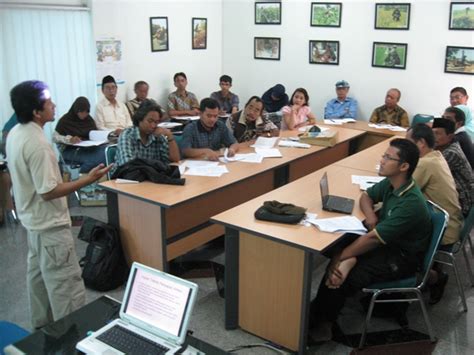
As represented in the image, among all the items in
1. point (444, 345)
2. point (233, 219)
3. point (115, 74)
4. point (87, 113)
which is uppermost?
point (115, 74)

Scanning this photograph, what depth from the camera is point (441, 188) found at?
3.37 metres

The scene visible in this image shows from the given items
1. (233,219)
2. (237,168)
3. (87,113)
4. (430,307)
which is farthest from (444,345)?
(87,113)

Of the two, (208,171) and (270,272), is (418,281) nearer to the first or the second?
(270,272)

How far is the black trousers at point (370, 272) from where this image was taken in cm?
291

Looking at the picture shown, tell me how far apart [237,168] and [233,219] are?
→ 1181mm

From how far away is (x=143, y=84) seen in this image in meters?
6.79

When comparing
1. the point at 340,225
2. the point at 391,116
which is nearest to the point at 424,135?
the point at 340,225

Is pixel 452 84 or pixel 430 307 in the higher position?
pixel 452 84

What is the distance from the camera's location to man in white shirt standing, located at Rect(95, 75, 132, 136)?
6.19 m

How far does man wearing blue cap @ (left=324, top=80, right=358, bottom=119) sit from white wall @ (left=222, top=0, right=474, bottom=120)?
0.19 meters

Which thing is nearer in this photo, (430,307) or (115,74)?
(430,307)

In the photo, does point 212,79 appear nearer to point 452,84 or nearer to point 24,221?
point 452,84

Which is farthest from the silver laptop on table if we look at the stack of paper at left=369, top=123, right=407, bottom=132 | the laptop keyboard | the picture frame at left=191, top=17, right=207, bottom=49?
the picture frame at left=191, top=17, right=207, bottom=49

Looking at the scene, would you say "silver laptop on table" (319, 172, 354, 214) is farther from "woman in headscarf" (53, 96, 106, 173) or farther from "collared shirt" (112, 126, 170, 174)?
"woman in headscarf" (53, 96, 106, 173)
